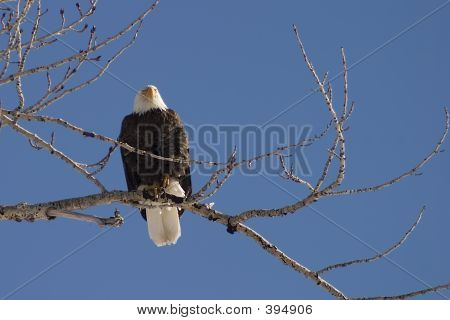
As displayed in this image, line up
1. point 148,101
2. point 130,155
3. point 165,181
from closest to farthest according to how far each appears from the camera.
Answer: point 165,181 → point 130,155 → point 148,101

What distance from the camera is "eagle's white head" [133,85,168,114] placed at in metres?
6.03

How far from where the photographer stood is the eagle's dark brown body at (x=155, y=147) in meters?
5.59

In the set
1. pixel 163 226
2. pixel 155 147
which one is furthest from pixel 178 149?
pixel 163 226

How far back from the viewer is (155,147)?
5.59m

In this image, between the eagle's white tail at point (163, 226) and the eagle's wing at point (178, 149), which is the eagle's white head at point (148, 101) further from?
the eagle's white tail at point (163, 226)

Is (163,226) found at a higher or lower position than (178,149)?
lower

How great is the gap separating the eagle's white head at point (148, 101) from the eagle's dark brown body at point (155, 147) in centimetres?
7

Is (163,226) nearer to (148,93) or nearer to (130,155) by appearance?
(130,155)

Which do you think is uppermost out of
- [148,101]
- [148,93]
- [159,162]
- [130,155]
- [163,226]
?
[148,93]

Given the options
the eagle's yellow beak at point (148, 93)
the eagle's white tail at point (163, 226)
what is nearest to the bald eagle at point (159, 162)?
the eagle's white tail at point (163, 226)

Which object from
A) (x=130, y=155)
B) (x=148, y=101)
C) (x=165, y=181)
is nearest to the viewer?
(x=165, y=181)

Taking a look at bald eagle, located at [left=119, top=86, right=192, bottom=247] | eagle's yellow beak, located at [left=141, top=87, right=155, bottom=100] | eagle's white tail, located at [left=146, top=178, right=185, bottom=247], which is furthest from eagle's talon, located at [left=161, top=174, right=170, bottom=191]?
eagle's yellow beak, located at [left=141, top=87, right=155, bottom=100]

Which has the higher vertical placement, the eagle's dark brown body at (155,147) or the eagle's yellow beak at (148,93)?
the eagle's yellow beak at (148,93)

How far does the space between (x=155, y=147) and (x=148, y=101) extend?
0.66 meters
